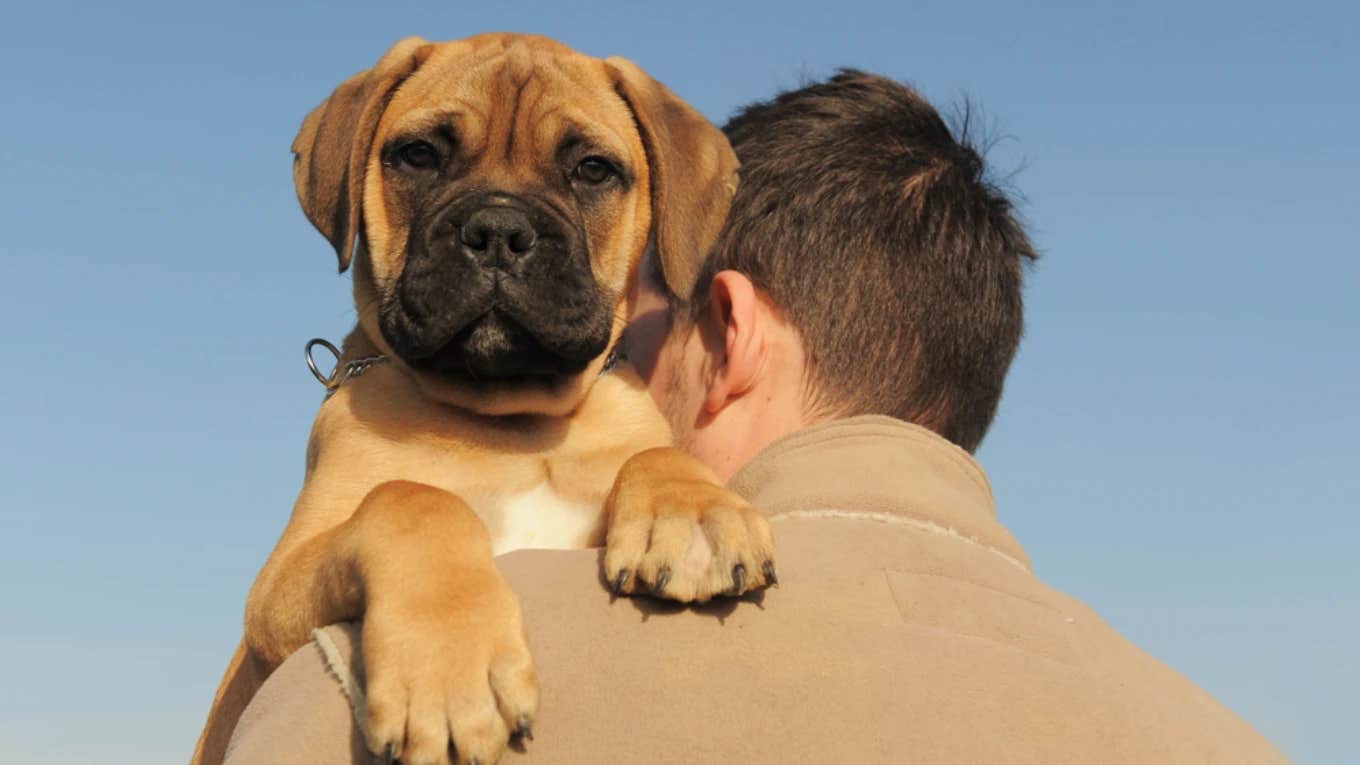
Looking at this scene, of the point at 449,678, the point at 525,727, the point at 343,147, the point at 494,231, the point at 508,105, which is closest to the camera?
the point at 525,727

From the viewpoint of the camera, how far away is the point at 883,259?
4801 mm

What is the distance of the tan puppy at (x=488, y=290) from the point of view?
4508 mm

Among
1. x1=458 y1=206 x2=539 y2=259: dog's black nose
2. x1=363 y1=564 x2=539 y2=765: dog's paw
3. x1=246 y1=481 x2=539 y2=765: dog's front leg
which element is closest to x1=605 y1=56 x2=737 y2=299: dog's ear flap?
x1=458 y1=206 x2=539 y2=259: dog's black nose

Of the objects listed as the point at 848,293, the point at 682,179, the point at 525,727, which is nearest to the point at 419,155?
the point at 682,179

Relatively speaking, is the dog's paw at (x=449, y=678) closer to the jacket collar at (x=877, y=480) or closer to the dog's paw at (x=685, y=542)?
the dog's paw at (x=685, y=542)

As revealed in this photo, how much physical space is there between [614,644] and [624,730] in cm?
22

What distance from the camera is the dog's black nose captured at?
4824 mm

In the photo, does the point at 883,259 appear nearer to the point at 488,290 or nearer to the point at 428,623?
the point at 488,290

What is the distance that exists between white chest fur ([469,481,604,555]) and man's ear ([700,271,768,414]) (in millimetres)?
591

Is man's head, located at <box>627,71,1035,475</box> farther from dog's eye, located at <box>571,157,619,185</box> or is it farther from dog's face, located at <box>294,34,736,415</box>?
dog's eye, located at <box>571,157,619,185</box>

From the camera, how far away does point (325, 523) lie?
4586 millimetres

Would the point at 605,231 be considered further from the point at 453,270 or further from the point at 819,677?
the point at 819,677

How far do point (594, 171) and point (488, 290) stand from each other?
0.76 metres

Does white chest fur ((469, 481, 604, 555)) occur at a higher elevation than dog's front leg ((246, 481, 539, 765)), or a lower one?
higher
